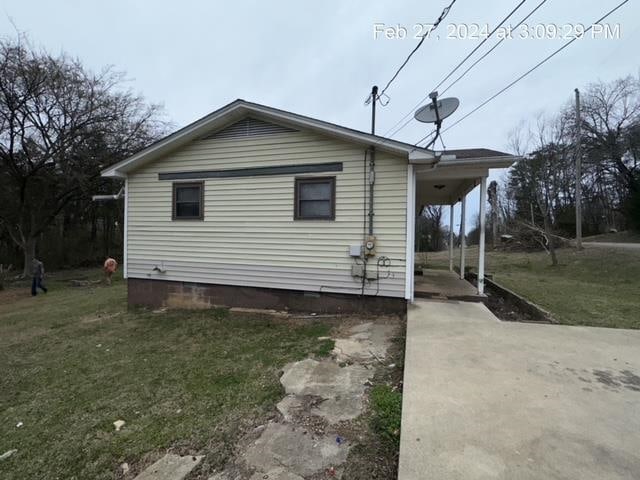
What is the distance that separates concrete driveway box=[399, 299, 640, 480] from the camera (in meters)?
1.73

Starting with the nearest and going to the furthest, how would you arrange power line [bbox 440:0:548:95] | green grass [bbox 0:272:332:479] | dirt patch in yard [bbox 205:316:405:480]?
dirt patch in yard [bbox 205:316:405:480] → green grass [bbox 0:272:332:479] → power line [bbox 440:0:548:95]

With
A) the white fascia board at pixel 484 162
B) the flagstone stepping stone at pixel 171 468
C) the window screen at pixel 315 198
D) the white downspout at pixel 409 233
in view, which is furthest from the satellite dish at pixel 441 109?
the flagstone stepping stone at pixel 171 468

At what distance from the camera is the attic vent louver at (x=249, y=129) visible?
634cm

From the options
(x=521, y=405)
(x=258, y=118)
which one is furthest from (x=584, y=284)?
(x=258, y=118)

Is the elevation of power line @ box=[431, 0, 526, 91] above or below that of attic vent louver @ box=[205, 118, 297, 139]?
above

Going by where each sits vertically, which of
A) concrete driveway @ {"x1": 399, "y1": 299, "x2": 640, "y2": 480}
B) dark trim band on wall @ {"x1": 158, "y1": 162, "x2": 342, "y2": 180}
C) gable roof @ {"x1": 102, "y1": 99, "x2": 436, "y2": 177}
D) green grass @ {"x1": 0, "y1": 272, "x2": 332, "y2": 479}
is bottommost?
green grass @ {"x1": 0, "y1": 272, "x2": 332, "y2": 479}

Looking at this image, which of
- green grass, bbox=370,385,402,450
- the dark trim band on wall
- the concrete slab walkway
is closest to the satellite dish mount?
the dark trim band on wall

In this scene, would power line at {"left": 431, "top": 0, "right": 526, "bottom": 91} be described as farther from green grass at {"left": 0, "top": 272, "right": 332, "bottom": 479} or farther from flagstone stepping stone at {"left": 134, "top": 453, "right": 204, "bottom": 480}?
flagstone stepping stone at {"left": 134, "top": 453, "right": 204, "bottom": 480}

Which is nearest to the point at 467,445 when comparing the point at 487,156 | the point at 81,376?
the point at 81,376

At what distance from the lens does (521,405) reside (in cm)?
233

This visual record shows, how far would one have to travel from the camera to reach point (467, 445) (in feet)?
6.19

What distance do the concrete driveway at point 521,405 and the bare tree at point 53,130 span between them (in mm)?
16027

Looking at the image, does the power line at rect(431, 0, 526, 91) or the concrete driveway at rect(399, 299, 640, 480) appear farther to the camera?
the power line at rect(431, 0, 526, 91)

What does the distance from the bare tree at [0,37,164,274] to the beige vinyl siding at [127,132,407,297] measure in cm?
935
